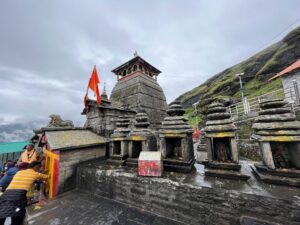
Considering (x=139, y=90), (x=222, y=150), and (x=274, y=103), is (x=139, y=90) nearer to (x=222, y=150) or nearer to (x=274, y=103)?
(x=222, y=150)

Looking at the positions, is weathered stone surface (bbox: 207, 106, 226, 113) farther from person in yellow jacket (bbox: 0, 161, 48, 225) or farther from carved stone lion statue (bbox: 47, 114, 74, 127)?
carved stone lion statue (bbox: 47, 114, 74, 127)

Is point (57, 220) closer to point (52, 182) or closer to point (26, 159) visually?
point (52, 182)

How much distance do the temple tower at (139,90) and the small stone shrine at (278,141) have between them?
8.36 meters

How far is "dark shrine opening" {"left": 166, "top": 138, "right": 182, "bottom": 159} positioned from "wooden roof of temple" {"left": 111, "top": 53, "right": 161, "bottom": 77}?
917cm

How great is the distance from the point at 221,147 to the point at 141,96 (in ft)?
26.8

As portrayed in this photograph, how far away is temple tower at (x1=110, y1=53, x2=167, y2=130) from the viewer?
1143cm

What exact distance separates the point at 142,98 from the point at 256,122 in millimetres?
8675

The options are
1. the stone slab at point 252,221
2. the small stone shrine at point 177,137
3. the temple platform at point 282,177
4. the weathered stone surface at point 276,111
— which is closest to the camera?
the stone slab at point 252,221

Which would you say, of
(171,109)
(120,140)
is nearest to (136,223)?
(120,140)

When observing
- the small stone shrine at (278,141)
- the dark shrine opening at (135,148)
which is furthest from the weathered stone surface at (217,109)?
the dark shrine opening at (135,148)

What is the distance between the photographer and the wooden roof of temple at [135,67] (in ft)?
41.4

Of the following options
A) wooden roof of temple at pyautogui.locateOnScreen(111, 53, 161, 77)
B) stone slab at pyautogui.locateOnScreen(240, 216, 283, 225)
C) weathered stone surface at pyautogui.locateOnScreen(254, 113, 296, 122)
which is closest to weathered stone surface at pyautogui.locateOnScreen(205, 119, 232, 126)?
weathered stone surface at pyautogui.locateOnScreen(254, 113, 296, 122)

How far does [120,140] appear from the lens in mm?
6082

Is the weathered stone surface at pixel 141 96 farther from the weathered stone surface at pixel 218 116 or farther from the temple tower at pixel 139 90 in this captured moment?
the weathered stone surface at pixel 218 116
